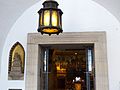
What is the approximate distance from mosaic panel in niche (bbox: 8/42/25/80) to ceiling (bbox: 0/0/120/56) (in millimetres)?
256

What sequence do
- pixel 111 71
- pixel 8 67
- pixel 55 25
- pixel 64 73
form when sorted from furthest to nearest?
pixel 64 73, pixel 8 67, pixel 111 71, pixel 55 25

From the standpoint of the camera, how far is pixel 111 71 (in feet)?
12.5

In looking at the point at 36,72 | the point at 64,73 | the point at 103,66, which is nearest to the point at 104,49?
the point at 103,66

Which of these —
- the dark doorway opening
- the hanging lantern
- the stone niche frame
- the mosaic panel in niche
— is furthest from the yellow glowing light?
the dark doorway opening

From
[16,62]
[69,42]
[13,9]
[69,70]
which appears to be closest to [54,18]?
[69,42]

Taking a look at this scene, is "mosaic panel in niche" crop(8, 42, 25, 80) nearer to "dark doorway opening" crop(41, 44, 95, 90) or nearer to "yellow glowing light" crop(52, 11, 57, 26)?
"yellow glowing light" crop(52, 11, 57, 26)

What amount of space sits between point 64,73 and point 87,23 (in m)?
5.37

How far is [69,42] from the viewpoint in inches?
157

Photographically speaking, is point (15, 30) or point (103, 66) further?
point (15, 30)

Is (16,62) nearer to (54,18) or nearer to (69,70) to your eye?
(54,18)

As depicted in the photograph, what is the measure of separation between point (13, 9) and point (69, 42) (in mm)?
1123

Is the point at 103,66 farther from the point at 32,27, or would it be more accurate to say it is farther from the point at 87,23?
the point at 32,27

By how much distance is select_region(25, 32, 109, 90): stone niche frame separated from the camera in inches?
150

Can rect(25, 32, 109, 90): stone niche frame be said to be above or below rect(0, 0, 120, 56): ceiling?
below
